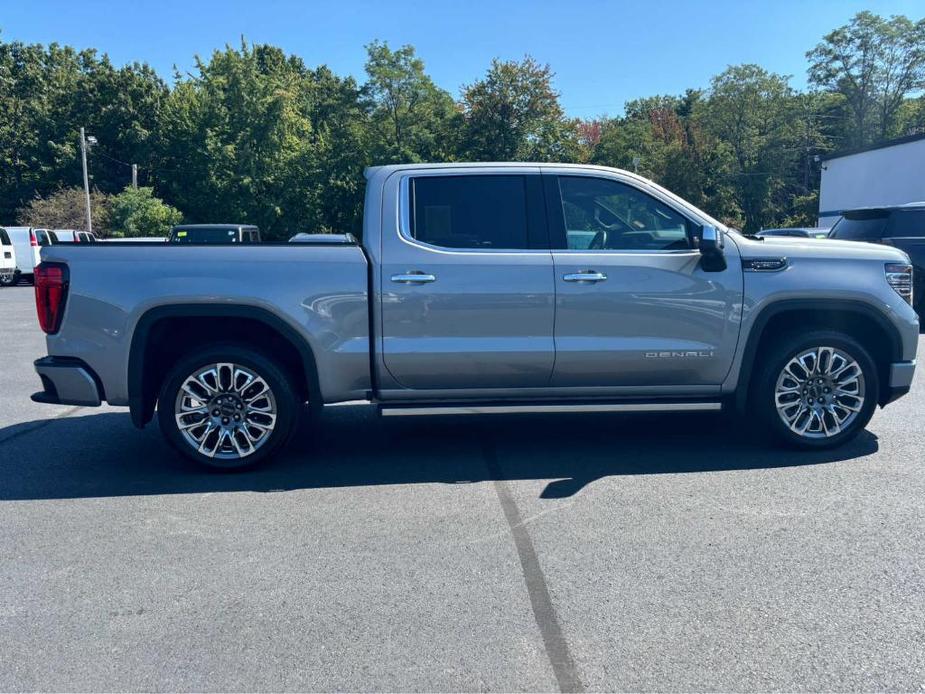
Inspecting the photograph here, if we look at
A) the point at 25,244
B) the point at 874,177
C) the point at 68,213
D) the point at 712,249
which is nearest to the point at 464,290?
the point at 712,249

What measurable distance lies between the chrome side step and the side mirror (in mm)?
988

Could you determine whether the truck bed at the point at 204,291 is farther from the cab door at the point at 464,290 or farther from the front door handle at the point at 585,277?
the front door handle at the point at 585,277

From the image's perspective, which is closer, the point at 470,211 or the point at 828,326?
the point at 470,211

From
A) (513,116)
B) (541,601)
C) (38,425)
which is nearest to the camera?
(541,601)

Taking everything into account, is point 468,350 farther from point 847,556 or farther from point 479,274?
point 847,556

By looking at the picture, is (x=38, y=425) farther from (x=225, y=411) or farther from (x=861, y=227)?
(x=861, y=227)

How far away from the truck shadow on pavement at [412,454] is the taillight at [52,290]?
1.12m

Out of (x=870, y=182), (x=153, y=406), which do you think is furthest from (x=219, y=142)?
(x=153, y=406)

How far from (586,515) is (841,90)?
2752 inches

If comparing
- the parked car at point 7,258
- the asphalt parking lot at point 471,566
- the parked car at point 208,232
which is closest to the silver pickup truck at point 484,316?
the asphalt parking lot at point 471,566

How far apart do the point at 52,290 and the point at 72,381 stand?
2.05ft

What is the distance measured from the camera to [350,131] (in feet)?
144

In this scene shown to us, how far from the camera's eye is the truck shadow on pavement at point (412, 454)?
5.55 metres

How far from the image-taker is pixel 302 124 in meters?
48.3
